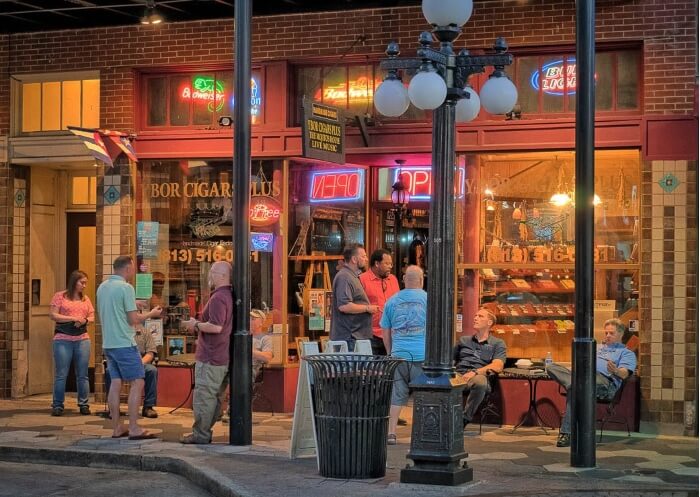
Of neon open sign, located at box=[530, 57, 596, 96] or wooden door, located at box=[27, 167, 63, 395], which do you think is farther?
wooden door, located at box=[27, 167, 63, 395]

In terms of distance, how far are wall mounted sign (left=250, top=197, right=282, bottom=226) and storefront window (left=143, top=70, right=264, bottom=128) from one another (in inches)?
45.6

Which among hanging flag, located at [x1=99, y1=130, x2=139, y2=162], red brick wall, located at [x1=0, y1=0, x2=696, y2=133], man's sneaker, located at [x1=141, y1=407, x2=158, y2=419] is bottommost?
man's sneaker, located at [x1=141, y1=407, x2=158, y2=419]

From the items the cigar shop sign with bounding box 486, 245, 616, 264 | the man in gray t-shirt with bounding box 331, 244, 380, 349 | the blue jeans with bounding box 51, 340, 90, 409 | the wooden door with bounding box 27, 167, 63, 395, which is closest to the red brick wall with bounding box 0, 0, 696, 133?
the wooden door with bounding box 27, 167, 63, 395

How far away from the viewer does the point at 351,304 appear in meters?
12.2

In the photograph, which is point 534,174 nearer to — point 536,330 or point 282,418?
point 536,330

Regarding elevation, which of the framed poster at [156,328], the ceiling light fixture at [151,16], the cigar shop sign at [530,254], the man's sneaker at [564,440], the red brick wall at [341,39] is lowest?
the man's sneaker at [564,440]

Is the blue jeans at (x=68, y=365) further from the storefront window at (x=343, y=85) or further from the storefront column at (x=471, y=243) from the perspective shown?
the storefront column at (x=471, y=243)

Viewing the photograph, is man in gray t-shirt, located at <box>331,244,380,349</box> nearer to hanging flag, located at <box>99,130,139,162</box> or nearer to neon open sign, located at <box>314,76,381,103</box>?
neon open sign, located at <box>314,76,381,103</box>

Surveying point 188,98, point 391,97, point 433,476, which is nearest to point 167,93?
point 188,98

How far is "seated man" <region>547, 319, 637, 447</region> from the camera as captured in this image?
37.8 feet

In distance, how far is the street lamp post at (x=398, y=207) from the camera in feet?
47.3

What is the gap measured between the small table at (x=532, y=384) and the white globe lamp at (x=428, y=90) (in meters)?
4.89

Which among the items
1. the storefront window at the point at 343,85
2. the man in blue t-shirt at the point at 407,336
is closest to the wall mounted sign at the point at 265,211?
the storefront window at the point at 343,85

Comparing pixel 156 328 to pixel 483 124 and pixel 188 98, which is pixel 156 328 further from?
pixel 483 124
